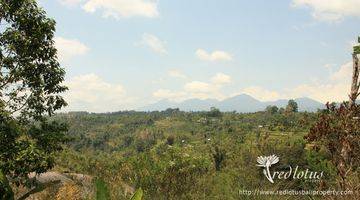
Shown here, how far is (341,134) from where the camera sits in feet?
35.4

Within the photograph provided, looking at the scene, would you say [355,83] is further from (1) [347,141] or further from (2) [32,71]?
(2) [32,71]

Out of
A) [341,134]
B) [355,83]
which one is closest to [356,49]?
[355,83]

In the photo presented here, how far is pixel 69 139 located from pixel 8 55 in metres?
3.95

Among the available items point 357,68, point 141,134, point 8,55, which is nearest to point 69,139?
point 8,55

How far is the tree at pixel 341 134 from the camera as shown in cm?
1063

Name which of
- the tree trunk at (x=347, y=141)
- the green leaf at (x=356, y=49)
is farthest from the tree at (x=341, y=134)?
the green leaf at (x=356, y=49)

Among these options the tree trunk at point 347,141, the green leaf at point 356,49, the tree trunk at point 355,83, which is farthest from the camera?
the green leaf at point 356,49

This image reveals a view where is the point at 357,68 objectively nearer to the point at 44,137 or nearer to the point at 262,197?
the point at 262,197

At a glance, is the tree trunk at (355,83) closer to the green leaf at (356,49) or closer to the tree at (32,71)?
the green leaf at (356,49)

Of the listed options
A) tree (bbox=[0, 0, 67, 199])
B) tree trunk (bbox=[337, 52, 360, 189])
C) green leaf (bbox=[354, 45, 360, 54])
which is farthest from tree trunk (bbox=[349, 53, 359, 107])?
tree (bbox=[0, 0, 67, 199])

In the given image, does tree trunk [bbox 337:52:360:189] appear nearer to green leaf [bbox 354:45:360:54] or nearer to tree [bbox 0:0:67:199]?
green leaf [bbox 354:45:360:54]

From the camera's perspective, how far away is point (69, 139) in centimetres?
1677

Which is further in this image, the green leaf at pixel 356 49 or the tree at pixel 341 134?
the green leaf at pixel 356 49

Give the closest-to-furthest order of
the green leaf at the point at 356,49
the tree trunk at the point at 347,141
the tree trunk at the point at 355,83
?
1. the tree trunk at the point at 347,141
2. the tree trunk at the point at 355,83
3. the green leaf at the point at 356,49
